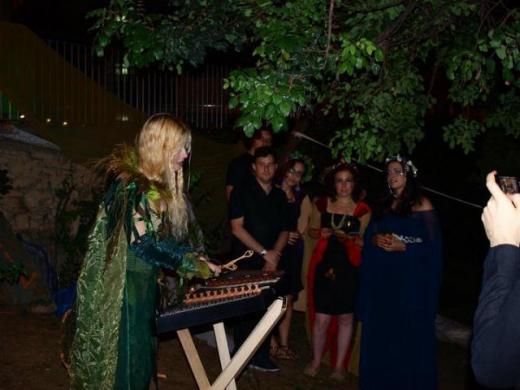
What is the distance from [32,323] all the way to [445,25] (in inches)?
169

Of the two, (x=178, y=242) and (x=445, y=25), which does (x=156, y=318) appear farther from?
(x=445, y=25)

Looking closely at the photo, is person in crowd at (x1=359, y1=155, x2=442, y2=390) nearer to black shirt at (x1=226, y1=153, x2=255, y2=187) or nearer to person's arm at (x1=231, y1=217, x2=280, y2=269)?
person's arm at (x1=231, y1=217, x2=280, y2=269)

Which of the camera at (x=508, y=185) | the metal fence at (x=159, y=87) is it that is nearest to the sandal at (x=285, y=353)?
the metal fence at (x=159, y=87)

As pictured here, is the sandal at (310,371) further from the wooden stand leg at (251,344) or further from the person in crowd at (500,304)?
the person in crowd at (500,304)

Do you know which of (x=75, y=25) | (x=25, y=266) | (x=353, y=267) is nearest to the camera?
(x=353, y=267)

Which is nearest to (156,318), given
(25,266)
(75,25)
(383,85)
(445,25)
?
(383,85)

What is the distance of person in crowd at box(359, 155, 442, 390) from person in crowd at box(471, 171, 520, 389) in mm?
3648

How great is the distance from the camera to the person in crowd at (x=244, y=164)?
6629mm

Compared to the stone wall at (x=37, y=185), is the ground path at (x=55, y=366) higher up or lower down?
lower down

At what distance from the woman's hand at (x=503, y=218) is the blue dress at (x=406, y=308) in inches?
144

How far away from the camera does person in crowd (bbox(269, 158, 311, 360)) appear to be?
270 inches

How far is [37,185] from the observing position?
840 cm

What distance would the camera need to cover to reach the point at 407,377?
5.86m

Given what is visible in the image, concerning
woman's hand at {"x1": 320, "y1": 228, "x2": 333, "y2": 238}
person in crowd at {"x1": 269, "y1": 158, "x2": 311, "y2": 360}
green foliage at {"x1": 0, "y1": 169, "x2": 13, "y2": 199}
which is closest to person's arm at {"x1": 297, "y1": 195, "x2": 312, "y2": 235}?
person in crowd at {"x1": 269, "y1": 158, "x2": 311, "y2": 360}
